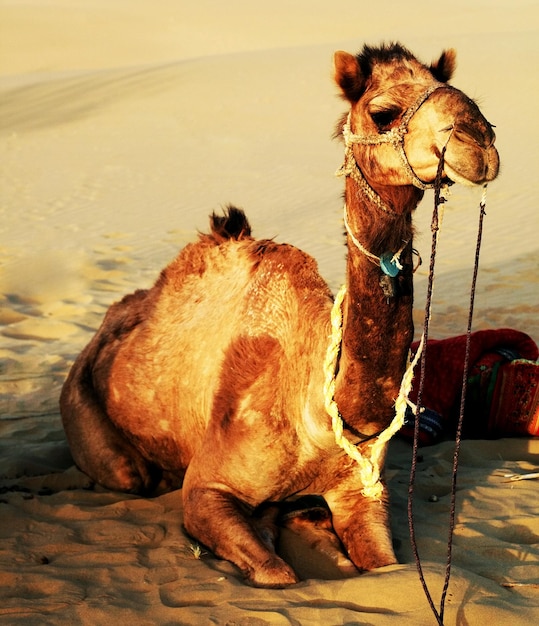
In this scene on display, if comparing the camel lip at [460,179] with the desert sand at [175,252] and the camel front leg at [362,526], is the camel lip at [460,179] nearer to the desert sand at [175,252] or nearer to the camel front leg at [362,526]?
the desert sand at [175,252]

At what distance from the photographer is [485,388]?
19.6ft

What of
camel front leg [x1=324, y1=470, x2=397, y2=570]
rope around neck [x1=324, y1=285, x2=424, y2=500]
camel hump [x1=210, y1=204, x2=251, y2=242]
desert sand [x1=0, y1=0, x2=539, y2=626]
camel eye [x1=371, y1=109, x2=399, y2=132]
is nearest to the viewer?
camel eye [x1=371, y1=109, x2=399, y2=132]

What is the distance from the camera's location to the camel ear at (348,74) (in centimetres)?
338

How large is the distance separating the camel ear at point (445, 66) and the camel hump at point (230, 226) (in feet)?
6.40

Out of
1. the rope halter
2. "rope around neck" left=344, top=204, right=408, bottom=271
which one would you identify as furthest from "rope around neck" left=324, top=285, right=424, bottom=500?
the rope halter

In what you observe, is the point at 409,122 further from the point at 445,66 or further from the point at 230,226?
the point at 230,226

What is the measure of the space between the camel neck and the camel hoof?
79cm

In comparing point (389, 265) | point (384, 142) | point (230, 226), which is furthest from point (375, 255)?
point (230, 226)

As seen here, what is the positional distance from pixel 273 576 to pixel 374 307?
4.24 ft

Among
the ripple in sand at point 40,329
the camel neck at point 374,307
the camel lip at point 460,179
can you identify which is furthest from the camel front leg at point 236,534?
the ripple in sand at point 40,329

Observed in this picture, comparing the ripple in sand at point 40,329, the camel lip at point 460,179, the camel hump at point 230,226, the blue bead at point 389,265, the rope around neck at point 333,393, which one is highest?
the camel lip at point 460,179

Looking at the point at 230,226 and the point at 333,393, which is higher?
the point at 230,226

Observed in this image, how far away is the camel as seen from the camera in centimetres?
327

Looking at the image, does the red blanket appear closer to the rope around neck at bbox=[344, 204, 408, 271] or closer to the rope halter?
the rope around neck at bbox=[344, 204, 408, 271]
